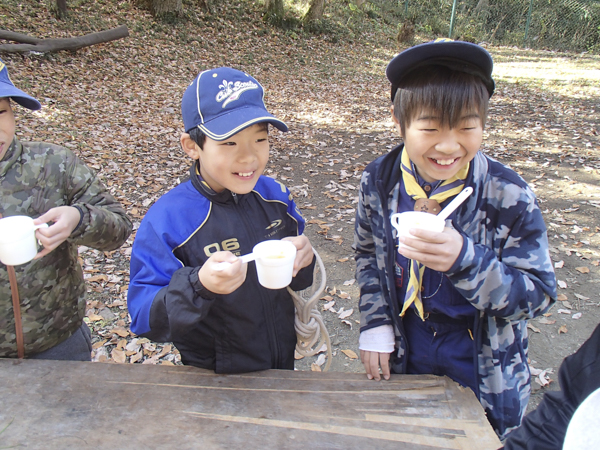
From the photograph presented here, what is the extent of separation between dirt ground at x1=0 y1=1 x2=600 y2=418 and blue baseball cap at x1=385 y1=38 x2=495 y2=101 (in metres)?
2.76

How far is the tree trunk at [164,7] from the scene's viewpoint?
14828mm

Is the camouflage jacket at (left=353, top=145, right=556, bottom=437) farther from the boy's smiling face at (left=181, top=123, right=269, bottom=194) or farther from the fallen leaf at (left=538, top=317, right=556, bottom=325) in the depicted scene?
the fallen leaf at (left=538, top=317, right=556, bottom=325)

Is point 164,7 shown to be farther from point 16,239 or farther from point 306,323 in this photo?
point 306,323

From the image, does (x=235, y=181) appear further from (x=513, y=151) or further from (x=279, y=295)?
(x=513, y=151)

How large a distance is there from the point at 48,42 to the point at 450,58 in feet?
41.2

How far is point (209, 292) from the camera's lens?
5.08 feet

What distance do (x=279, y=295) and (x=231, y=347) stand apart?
12.5 inches

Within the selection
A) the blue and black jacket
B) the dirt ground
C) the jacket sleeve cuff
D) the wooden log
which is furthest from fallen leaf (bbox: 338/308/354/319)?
the wooden log

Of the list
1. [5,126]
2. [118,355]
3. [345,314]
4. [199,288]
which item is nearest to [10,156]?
[5,126]

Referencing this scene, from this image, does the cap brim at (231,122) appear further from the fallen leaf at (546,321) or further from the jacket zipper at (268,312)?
the fallen leaf at (546,321)

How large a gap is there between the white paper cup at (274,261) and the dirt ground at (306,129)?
7.79ft

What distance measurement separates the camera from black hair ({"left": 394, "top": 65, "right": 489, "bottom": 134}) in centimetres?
154

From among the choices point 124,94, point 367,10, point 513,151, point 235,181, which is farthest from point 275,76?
point 235,181

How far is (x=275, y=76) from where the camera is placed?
1341 centimetres
